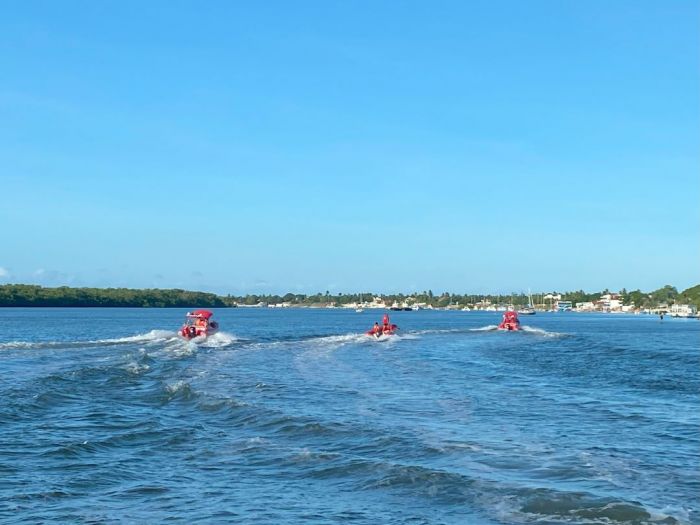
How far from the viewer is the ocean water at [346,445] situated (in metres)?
15.5

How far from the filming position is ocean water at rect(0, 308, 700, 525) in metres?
15.5

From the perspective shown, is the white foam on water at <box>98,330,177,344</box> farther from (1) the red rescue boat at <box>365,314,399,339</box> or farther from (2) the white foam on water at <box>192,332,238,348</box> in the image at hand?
(1) the red rescue boat at <box>365,314,399,339</box>

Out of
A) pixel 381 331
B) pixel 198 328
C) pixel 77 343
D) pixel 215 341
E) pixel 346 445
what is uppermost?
pixel 198 328

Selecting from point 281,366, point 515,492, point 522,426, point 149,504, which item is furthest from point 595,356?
point 149,504

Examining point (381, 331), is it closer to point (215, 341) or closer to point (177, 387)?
point (215, 341)

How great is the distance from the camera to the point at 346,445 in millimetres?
21375

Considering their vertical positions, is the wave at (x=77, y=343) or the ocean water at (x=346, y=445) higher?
the wave at (x=77, y=343)

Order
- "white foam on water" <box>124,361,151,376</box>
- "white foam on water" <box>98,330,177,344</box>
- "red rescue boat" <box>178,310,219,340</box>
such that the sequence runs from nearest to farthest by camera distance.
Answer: "white foam on water" <box>124,361,151,376</box> → "white foam on water" <box>98,330,177,344</box> → "red rescue boat" <box>178,310,219,340</box>

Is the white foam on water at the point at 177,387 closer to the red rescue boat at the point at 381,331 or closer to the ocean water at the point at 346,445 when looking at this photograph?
the ocean water at the point at 346,445

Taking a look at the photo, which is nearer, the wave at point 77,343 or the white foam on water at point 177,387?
the white foam on water at point 177,387

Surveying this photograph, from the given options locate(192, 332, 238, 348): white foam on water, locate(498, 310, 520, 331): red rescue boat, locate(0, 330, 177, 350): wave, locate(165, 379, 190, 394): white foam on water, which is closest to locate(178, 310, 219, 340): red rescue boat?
locate(192, 332, 238, 348): white foam on water

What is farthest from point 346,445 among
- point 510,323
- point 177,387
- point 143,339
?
point 510,323

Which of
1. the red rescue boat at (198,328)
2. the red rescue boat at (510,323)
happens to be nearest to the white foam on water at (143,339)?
the red rescue boat at (198,328)

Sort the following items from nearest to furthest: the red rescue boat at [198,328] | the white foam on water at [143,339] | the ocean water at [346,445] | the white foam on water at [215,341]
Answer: the ocean water at [346,445]
the white foam on water at [215,341]
the white foam on water at [143,339]
the red rescue boat at [198,328]
